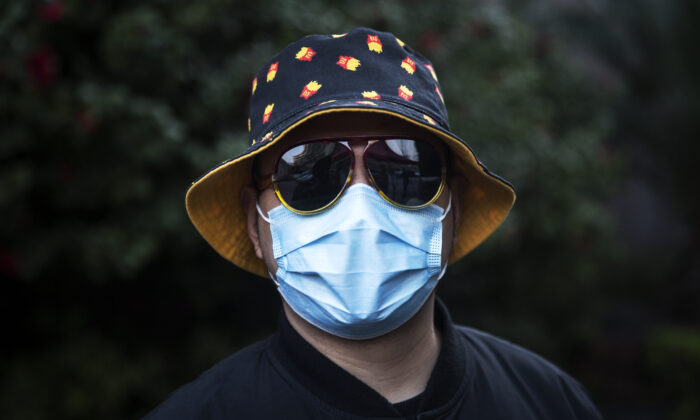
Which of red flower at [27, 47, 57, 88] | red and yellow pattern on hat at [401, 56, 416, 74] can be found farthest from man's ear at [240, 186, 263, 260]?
red flower at [27, 47, 57, 88]

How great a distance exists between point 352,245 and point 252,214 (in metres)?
0.41

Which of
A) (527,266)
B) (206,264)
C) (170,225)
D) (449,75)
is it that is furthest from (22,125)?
(527,266)

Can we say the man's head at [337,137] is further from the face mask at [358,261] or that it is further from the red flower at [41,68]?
the red flower at [41,68]

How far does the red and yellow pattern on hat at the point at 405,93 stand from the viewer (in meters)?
1.73

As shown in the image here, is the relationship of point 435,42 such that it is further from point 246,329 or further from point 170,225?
point 246,329

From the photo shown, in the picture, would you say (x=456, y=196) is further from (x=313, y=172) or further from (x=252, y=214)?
(x=252, y=214)

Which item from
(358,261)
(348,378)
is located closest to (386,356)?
(348,378)

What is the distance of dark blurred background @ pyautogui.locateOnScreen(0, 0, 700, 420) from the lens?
3646 mm

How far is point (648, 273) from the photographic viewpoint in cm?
1052

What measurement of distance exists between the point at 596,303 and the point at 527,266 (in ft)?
6.59

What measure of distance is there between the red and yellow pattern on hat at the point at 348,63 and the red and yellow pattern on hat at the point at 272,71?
0.68 ft

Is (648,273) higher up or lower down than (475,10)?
lower down

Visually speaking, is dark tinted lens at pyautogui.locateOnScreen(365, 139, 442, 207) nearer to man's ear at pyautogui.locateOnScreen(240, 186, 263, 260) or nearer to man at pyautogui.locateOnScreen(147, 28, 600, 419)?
man at pyautogui.locateOnScreen(147, 28, 600, 419)

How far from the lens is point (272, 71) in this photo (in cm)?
184
